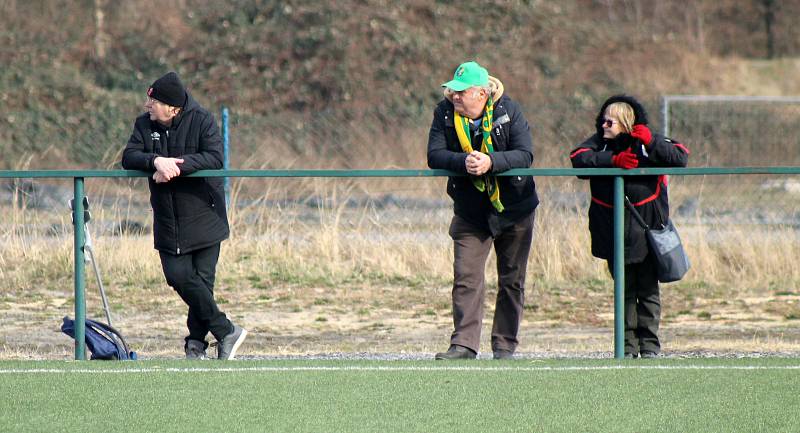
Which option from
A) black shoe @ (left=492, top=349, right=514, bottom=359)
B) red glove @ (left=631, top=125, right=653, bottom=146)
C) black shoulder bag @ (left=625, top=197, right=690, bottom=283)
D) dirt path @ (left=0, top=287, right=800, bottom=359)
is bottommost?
dirt path @ (left=0, top=287, right=800, bottom=359)

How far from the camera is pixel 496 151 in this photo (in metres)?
7.49

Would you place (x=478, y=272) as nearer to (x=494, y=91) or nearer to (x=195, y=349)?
(x=494, y=91)

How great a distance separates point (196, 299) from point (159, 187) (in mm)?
682

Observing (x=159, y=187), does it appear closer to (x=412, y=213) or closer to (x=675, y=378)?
(x=675, y=378)

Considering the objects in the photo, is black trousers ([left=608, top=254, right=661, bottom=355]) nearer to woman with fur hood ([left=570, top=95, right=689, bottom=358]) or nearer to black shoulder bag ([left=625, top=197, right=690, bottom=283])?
woman with fur hood ([left=570, top=95, right=689, bottom=358])

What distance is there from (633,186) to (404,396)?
216 cm

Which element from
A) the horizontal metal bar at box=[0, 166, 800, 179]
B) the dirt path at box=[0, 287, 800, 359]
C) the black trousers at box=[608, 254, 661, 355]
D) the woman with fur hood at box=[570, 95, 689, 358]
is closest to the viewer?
the horizontal metal bar at box=[0, 166, 800, 179]

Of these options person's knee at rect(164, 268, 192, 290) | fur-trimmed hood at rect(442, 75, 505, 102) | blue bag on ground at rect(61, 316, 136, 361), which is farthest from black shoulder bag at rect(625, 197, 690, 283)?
blue bag on ground at rect(61, 316, 136, 361)

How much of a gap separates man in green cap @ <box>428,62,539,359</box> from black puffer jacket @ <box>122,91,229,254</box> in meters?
1.28

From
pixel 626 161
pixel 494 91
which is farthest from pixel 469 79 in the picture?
pixel 626 161

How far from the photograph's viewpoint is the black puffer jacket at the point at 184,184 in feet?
24.7

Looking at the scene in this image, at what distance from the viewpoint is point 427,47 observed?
2772 cm

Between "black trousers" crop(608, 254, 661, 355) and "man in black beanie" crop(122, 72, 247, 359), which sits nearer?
"man in black beanie" crop(122, 72, 247, 359)

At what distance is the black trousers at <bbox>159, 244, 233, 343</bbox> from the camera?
7.58 metres
